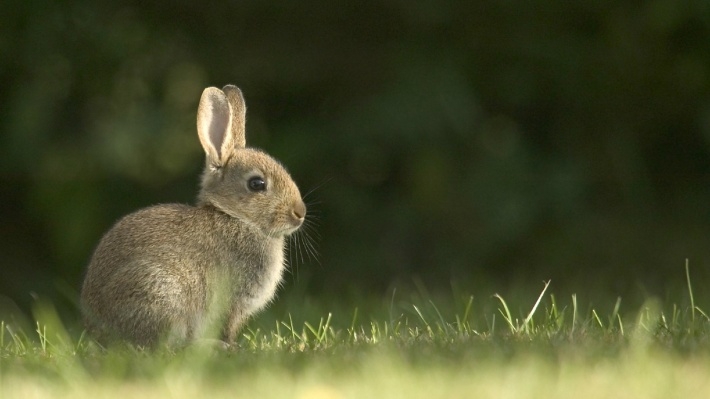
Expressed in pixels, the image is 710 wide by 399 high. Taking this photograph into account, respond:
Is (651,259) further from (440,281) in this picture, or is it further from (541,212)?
(440,281)

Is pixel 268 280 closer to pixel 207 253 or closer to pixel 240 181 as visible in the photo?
pixel 207 253

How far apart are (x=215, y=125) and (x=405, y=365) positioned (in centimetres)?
250

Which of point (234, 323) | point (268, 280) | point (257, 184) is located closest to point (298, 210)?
point (257, 184)

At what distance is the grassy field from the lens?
13.5 feet

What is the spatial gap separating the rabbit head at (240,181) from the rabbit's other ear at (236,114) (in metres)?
0.09

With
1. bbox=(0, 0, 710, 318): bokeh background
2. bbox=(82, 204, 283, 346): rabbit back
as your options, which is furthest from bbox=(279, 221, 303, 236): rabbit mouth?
bbox=(0, 0, 710, 318): bokeh background

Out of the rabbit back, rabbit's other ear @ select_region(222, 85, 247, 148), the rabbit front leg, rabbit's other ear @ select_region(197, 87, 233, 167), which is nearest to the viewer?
the rabbit back

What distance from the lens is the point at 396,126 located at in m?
9.62

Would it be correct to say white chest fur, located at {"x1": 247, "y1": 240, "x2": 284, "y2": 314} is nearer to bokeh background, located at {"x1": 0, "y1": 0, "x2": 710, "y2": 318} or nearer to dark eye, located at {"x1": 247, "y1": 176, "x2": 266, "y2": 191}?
dark eye, located at {"x1": 247, "y1": 176, "x2": 266, "y2": 191}

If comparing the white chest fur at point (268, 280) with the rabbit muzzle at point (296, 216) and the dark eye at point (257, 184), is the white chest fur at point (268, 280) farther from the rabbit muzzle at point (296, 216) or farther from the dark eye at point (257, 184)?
the dark eye at point (257, 184)

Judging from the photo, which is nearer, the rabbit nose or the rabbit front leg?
the rabbit front leg

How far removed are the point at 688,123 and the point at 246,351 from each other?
559 centimetres

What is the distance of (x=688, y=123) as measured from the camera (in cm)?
987

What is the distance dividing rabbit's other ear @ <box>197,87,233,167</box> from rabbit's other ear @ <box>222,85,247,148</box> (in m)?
0.09
